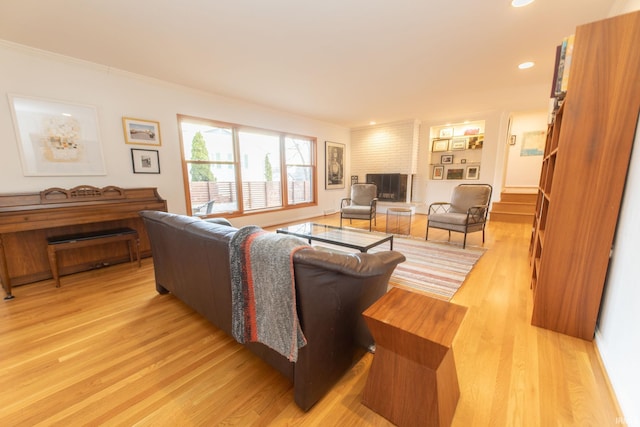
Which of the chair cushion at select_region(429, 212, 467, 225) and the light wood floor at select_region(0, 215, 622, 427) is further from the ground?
the chair cushion at select_region(429, 212, 467, 225)

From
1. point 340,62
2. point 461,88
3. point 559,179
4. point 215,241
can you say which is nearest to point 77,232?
point 215,241

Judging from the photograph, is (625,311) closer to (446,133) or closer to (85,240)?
(85,240)

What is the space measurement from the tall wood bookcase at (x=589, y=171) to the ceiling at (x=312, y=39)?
2.83ft

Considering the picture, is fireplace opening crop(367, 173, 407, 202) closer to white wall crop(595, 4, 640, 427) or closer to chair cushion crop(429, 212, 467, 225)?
chair cushion crop(429, 212, 467, 225)

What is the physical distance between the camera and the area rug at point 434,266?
2344 millimetres

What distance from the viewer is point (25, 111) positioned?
2441mm

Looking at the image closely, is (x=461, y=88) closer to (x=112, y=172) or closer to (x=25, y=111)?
(x=112, y=172)

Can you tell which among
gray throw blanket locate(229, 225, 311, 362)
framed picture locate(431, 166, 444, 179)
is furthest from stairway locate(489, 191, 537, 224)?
gray throw blanket locate(229, 225, 311, 362)

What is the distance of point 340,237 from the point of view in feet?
9.87

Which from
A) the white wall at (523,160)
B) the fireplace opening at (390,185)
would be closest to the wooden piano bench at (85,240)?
the fireplace opening at (390,185)

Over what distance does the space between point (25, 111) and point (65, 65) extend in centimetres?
66

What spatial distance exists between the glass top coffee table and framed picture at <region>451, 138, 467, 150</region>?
14.1ft

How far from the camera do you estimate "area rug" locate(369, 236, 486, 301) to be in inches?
92.3

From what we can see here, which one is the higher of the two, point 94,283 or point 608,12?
point 608,12
